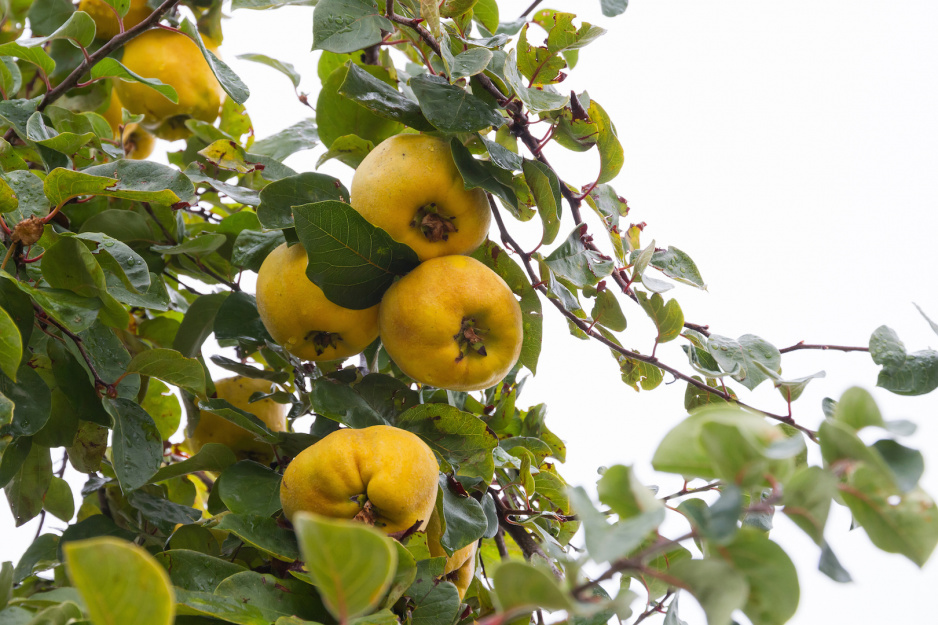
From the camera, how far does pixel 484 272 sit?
26.9 inches

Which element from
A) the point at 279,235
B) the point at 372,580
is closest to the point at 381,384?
the point at 279,235

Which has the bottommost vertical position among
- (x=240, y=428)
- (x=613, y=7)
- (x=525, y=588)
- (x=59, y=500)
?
(x=59, y=500)

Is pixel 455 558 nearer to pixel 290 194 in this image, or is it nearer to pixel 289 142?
pixel 290 194

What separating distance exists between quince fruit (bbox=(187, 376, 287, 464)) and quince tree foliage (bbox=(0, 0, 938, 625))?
11 millimetres

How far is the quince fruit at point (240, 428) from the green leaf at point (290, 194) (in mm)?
254

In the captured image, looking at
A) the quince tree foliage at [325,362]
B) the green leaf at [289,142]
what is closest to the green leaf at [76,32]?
the quince tree foliage at [325,362]

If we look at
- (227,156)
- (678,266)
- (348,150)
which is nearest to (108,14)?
(227,156)

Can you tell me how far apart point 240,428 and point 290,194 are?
345 mm

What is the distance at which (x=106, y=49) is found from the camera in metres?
0.77

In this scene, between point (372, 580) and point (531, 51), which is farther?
point (531, 51)

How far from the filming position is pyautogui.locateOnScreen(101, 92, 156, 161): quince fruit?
→ 3.56ft

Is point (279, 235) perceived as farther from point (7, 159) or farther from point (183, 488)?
point (183, 488)

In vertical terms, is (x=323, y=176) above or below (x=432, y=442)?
above

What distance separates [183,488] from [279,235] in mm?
407
